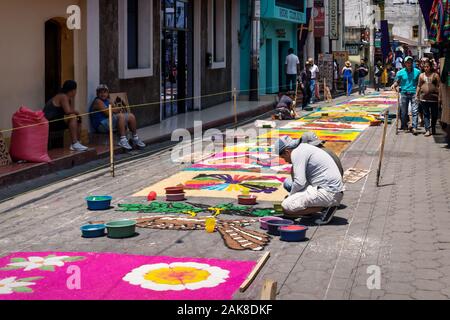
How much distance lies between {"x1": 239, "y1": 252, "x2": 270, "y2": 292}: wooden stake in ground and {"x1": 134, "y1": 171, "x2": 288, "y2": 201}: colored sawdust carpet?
3.25 m

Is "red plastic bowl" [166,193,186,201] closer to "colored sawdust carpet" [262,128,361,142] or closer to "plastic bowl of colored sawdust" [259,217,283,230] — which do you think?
"plastic bowl of colored sawdust" [259,217,283,230]

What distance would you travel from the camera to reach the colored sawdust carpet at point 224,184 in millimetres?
10586

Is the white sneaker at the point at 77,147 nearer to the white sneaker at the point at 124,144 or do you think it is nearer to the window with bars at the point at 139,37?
the white sneaker at the point at 124,144

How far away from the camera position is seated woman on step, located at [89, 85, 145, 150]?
14742mm

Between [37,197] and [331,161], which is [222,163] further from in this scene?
[331,161]

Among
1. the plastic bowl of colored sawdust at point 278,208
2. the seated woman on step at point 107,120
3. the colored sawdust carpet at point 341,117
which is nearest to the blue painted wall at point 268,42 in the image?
the colored sawdust carpet at point 341,117

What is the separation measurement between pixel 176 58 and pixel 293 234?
15.3 m

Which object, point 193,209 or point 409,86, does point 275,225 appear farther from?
point 409,86

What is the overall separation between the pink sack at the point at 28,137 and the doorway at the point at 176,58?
8036 mm

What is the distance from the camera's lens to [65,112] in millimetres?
13266

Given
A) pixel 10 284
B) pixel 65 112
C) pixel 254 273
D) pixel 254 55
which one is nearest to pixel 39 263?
pixel 10 284

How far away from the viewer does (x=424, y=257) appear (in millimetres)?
7195
